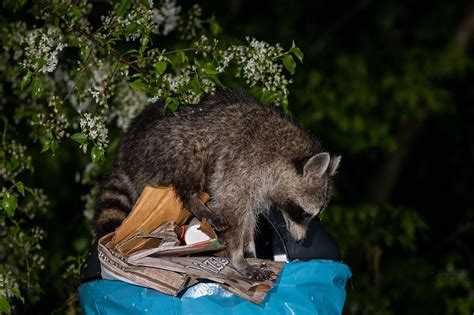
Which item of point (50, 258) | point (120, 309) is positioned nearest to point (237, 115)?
point (120, 309)

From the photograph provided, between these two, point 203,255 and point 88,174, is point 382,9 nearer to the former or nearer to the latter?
point 88,174

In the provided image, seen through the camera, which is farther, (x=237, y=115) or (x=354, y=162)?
(x=354, y=162)

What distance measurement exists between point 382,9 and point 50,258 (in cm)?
568

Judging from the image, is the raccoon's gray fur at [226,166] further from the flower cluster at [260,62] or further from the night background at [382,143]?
the night background at [382,143]

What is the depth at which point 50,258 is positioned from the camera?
759 cm

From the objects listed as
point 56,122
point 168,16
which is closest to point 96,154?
point 56,122

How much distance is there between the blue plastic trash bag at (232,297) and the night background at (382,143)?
2339 millimetres

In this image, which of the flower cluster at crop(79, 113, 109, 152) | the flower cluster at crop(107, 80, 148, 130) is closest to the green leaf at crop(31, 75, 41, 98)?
the flower cluster at crop(79, 113, 109, 152)

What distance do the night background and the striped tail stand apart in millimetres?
1477

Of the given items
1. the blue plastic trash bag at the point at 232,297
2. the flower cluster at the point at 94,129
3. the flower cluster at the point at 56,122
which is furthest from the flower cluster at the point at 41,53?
the blue plastic trash bag at the point at 232,297

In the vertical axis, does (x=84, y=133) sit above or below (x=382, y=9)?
above

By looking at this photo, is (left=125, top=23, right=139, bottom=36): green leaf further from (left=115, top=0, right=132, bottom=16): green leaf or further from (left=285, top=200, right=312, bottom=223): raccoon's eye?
(left=285, top=200, right=312, bottom=223): raccoon's eye

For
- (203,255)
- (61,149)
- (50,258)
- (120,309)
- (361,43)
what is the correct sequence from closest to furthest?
(120,309)
(203,255)
(50,258)
(61,149)
(361,43)

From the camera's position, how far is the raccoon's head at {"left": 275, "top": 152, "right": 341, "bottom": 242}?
490 centimetres
